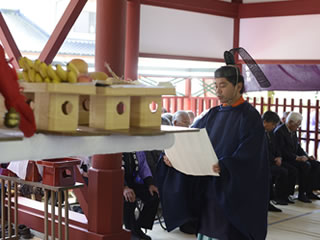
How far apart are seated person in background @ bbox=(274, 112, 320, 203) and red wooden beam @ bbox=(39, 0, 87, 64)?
11.9 ft

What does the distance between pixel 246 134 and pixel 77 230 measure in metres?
2.10

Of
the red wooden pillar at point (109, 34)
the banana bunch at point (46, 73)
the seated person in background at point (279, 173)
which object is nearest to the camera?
the banana bunch at point (46, 73)

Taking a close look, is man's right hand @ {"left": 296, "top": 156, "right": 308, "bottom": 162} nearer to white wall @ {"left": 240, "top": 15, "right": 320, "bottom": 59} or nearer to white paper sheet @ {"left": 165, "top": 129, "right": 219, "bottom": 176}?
white wall @ {"left": 240, "top": 15, "right": 320, "bottom": 59}

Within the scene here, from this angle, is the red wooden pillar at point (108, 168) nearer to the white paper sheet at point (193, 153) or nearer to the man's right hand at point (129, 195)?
the man's right hand at point (129, 195)

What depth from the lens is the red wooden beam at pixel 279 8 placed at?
25.4ft

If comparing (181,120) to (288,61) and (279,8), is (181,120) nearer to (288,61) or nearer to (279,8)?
(288,61)

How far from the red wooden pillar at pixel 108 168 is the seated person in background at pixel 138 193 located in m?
0.41

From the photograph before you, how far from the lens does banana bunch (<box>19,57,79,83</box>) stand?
2.02 m

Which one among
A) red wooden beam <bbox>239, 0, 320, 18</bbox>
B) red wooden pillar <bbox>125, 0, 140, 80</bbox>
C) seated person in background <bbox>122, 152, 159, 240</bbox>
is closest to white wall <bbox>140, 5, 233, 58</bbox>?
red wooden beam <bbox>239, 0, 320, 18</bbox>

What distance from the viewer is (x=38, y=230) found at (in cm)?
542

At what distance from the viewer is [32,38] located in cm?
1077

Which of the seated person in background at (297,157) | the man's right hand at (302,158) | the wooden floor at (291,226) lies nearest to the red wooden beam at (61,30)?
the wooden floor at (291,226)

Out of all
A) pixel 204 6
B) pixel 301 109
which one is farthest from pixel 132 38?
pixel 301 109

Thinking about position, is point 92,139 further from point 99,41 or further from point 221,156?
point 99,41
